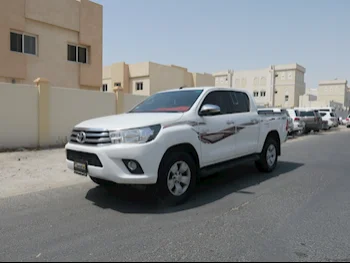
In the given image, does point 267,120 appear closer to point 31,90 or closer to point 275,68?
point 31,90

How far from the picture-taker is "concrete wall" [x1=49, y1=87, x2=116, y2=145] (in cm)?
1141

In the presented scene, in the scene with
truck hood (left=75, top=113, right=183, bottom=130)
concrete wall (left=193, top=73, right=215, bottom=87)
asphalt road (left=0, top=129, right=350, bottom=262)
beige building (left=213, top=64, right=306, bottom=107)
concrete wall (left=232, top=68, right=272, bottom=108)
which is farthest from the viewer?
concrete wall (left=232, top=68, right=272, bottom=108)

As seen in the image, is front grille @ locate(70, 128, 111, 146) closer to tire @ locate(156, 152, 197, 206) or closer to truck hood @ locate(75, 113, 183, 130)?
truck hood @ locate(75, 113, 183, 130)

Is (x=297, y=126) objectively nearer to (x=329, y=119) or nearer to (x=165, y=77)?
(x=329, y=119)

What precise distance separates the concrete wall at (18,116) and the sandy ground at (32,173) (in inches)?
30.2

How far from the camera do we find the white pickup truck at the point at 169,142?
443cm

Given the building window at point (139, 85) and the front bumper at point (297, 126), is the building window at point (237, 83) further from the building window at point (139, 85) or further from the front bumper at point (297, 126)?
the front bumper at point (297, 126)

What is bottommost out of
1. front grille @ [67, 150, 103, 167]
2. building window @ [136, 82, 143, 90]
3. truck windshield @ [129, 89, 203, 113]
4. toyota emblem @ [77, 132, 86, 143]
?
front grille @ [67, 150, 103, 167]

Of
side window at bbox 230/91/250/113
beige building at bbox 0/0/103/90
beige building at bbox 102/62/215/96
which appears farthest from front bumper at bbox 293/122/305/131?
beige building at bbox 102/62/215/96

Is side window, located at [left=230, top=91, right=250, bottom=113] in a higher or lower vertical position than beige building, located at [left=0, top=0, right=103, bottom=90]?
lower

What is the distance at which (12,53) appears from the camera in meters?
15.0

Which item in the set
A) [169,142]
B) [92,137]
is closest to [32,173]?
[92,137]

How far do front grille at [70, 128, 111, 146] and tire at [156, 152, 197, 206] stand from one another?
0.94 metres

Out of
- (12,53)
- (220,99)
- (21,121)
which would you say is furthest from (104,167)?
(12,53)
